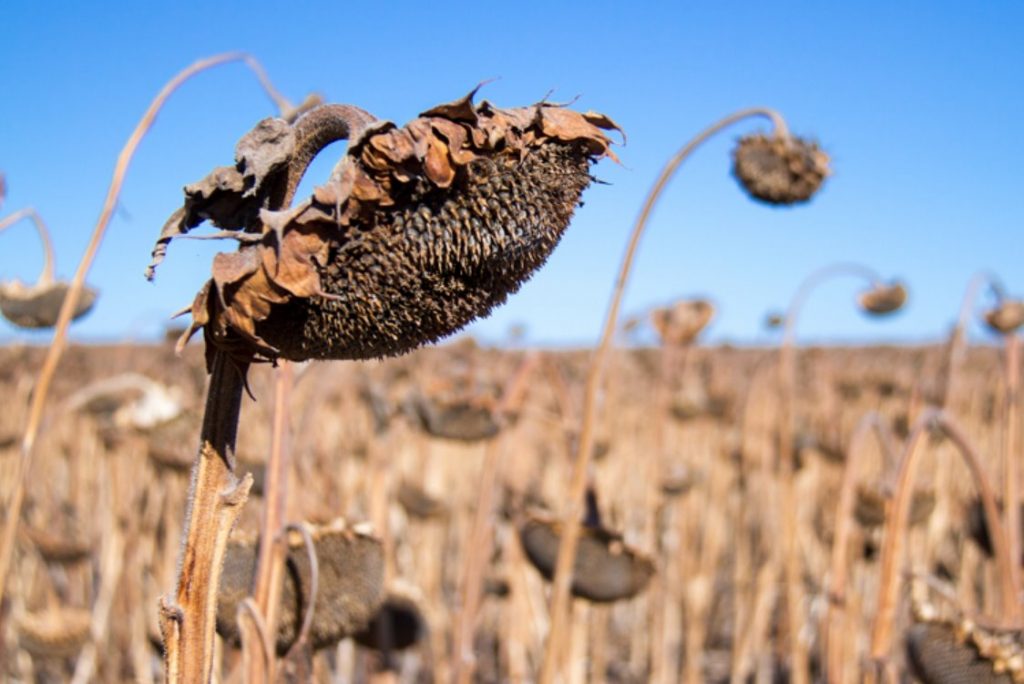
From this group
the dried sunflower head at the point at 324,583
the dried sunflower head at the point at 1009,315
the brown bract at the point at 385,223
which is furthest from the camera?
the dried sunflower head at the point at 1009,315

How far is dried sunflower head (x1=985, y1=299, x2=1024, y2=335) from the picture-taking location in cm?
363

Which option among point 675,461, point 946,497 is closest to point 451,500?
point 675,461

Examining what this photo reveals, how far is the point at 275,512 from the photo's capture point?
1348 mm

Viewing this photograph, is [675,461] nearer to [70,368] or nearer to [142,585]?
[142,585]

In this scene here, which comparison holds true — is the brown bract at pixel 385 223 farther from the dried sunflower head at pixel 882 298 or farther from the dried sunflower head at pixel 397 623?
the dried sunflower head at pixel 882 298

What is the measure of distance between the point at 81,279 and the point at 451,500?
13.3 feet

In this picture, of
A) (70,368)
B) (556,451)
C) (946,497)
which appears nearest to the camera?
(946,497)

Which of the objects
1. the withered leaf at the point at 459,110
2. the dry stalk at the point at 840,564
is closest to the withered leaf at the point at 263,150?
the withered leaf at the point at 459,110

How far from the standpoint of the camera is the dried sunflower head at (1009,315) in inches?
143

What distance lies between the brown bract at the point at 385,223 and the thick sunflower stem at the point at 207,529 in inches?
2.1

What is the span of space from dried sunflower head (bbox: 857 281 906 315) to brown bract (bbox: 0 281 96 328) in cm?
367

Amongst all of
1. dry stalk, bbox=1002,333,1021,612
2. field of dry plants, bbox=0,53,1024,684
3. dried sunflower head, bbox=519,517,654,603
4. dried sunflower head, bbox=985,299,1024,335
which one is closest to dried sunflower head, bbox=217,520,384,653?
field of dry plants, bbox=0,53,1024,684

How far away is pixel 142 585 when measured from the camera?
13.4ft

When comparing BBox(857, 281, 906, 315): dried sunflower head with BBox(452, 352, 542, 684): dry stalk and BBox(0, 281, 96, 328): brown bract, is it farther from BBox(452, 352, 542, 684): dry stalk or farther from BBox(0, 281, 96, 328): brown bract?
BBox(0, 281, 96, 328): brown bract
